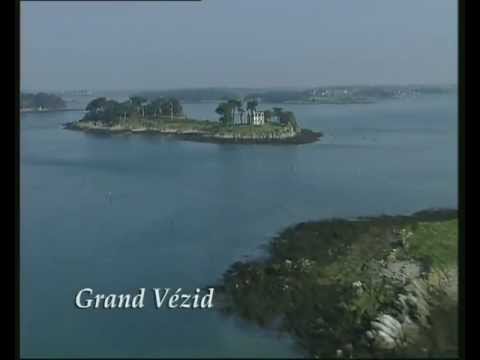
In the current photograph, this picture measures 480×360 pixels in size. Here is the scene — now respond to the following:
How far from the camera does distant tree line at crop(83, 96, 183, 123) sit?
5.48 feet

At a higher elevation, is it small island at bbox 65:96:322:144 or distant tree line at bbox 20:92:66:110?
distant tree line at bbox 20:92:66:110

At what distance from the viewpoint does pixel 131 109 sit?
5.53 feet

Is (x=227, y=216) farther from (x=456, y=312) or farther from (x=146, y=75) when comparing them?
(x=456, y=312)

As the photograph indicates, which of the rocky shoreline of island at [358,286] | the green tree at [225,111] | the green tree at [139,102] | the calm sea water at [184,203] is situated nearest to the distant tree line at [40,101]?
the calm sea water at [184,203]

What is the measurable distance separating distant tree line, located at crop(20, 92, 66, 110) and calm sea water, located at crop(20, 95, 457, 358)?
0.03 metres

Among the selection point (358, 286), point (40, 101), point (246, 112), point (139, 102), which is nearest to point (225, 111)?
point (246, 112)

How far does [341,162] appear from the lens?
1.66m

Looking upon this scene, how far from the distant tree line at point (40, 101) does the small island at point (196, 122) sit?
3.2 inches

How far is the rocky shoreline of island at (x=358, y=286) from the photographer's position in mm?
1562

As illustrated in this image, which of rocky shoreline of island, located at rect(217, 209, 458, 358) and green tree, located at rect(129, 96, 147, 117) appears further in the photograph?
green tree, located at rect(129, 96, 147, 117)

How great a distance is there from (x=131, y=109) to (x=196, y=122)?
190mm

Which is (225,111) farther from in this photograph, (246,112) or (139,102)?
(139,102)

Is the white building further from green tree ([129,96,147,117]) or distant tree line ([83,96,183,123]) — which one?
green tree ([129,96,147,117])

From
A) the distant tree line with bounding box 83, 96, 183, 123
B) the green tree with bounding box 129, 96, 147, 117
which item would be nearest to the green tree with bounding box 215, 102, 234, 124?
the distant tree line with bounding box 83, 96, 183, 123
